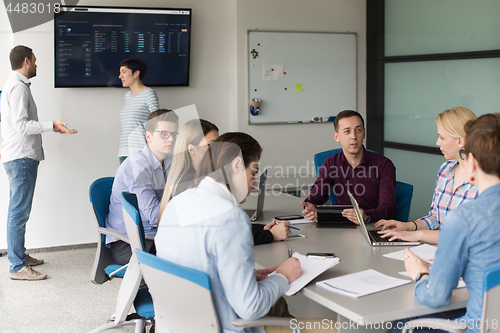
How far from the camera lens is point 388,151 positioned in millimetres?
5145

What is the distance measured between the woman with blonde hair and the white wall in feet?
9.54

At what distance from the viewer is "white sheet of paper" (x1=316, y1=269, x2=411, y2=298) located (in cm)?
154

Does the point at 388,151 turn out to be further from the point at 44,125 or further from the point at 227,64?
the point at 44,125

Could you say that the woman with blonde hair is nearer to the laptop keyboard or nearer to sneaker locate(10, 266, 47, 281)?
the laptop keyboard

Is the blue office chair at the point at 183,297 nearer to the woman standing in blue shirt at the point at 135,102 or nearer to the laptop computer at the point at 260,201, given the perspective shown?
the laptop computer at the point at 260,201

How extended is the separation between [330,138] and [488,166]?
158 inches

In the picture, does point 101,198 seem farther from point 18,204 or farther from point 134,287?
point 18,204

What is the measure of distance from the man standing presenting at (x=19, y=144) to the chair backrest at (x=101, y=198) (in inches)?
52.0

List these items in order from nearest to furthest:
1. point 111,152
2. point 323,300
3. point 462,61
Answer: point 323,300 < point 462,61 < point 111,152

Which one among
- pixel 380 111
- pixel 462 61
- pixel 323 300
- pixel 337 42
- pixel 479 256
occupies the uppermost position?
pixel 337 42

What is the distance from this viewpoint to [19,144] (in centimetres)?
382

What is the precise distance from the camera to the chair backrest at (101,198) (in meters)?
2.62

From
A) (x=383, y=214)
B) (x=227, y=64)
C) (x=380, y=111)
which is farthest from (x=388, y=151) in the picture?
(x=383, y=214)

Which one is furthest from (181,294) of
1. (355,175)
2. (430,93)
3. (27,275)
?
(430,93)
